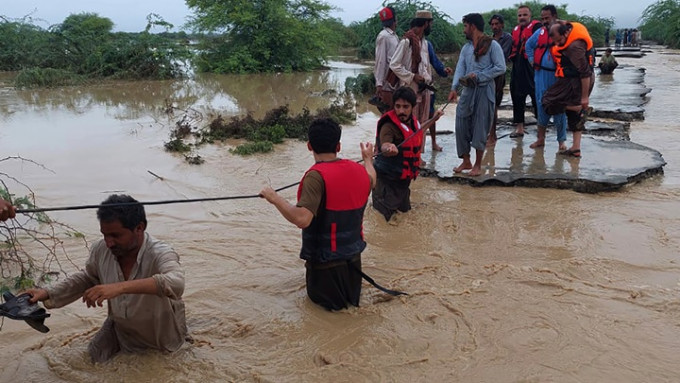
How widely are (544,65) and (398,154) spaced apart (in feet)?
10.5

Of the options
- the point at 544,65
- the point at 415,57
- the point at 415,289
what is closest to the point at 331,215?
the point at 415,289

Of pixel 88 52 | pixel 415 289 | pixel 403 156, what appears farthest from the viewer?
pixel 88 52

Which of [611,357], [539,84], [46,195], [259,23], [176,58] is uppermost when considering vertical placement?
[259,23]

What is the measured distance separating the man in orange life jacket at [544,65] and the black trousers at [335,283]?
464cm

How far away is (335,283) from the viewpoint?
12.3 feet

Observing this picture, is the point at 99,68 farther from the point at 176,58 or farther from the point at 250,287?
the point at 250,287

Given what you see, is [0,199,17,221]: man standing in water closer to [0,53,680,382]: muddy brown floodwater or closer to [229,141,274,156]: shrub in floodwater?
[0,53,680,382]: muddy brown floodwater

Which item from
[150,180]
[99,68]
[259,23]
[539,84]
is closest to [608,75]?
[539,84]

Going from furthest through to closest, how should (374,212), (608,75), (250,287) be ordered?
(608,75), (374,212), (250,287)

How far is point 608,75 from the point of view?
17141 millimetres

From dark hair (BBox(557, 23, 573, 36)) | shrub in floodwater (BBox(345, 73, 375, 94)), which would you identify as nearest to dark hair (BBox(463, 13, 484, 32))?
dark hair (BBox(557, 23, 573, 36))

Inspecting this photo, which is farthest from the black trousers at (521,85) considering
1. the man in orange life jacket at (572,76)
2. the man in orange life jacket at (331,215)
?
the man in orange life jacket at (331,215)

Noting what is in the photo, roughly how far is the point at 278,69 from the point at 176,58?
4273 millimetres

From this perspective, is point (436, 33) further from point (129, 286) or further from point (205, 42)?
point (129, 286)
